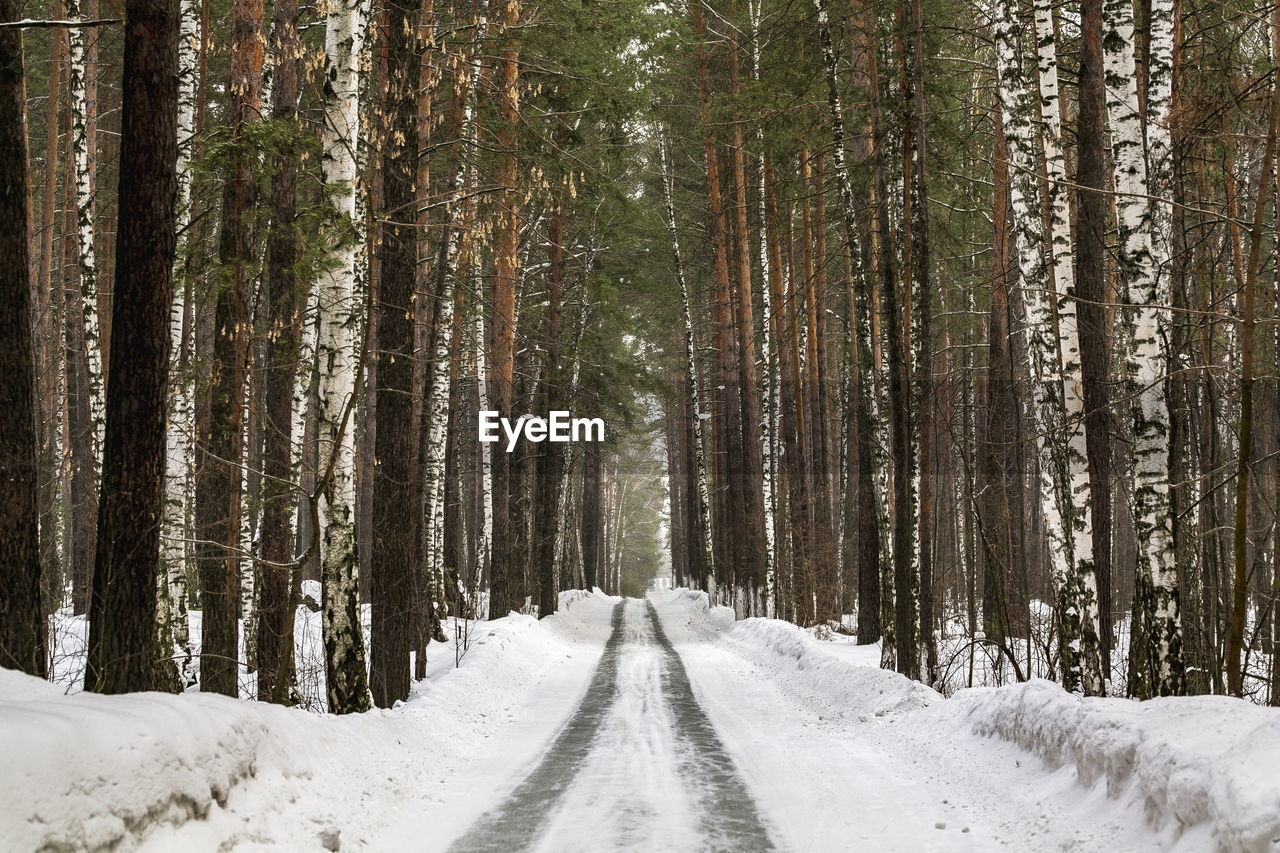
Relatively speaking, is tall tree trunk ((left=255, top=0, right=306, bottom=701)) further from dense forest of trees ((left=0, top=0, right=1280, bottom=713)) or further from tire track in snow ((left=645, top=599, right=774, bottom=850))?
tire track in snow ((left=645, top=599, right=774, bottom=850))

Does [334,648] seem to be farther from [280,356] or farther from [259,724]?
[280,356]

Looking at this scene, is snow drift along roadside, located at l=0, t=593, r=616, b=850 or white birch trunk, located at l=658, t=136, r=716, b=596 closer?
snow drift along roadside, located at l=0, t=593, r=616, b=850

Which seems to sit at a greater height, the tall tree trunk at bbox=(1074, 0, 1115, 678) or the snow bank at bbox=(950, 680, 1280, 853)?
the tall tree trunk at bbox=(1074, 0, 1115, 678)

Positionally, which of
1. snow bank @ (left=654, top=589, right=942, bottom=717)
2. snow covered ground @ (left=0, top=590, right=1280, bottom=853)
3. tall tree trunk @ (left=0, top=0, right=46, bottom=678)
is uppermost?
tall tree trunk @ (left=0, top=0, right=46, bottom=678)

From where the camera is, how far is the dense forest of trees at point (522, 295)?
644 centimetres

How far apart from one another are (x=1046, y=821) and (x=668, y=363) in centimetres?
3815

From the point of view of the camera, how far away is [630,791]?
739 cm

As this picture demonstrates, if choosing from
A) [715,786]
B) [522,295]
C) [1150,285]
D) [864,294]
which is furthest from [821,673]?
[522,295]

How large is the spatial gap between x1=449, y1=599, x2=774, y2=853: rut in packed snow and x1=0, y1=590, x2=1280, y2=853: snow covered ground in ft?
0.10

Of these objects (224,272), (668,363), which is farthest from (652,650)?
(668,363)

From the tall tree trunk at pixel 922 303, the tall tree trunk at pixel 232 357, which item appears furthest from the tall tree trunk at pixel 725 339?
the tall tree trunk at pixel 232 357

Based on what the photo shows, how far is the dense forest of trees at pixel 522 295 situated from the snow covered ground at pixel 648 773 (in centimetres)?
92

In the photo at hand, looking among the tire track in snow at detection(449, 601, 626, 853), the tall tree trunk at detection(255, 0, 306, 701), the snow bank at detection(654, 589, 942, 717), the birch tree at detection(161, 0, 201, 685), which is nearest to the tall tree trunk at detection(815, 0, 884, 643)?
the snow bank at detection(654, 589, 942, 717)

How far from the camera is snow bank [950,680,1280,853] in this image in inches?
173
